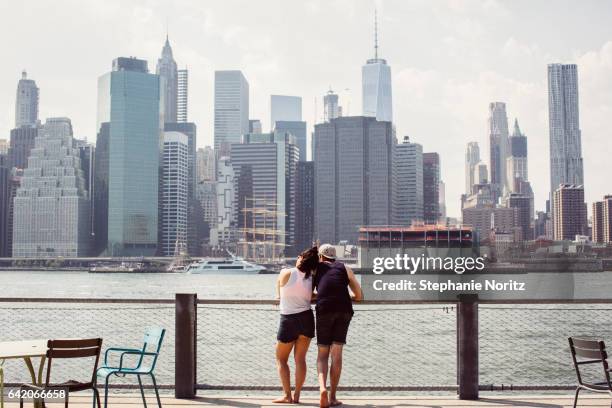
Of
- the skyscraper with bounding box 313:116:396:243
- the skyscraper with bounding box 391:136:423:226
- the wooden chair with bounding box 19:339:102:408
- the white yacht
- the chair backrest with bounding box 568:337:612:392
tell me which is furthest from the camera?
the skyscraper with bounding box 391:136:423:226

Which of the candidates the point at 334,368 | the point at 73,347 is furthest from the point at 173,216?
the point at 73,347

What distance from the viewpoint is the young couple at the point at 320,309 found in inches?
263

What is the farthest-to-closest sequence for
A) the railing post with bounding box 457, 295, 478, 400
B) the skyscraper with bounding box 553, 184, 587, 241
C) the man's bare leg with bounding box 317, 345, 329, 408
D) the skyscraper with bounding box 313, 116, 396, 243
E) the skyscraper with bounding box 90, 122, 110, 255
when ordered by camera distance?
the skyscraper with bounding box 313, 116, 396, 243 < the skyscraper with bounding box 90, 122, 110, 255 < the skyscraper with bounding box 553, 184, 587, 241 < the railing post with bounding box 457, 295, 478, 400 < the man's bare leg with bounding box 317, 345, 329, 408

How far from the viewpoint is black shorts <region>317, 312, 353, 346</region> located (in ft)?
21.9

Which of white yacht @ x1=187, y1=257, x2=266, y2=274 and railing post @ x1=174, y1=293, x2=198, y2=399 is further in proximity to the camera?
white yacht @ x1=187, y1=257, x2=266, y2=274

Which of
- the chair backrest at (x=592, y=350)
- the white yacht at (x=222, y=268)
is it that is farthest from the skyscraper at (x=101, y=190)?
the chair backrest at (x=592, y=350)

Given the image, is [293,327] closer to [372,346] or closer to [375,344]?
[372,346]

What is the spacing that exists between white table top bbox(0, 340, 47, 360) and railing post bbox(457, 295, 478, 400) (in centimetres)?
376

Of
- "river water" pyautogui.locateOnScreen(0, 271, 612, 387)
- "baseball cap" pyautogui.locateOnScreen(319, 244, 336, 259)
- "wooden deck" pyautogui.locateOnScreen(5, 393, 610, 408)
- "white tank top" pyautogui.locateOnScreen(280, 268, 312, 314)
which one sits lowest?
"river water" pyautogui.locateOnScreen(0, 271, 612, 387)

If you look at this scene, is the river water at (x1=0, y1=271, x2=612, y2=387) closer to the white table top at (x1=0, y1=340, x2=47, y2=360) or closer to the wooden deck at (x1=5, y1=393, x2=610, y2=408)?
the wooden deck at (x1=5, y1=393, x2=610, y2=408)

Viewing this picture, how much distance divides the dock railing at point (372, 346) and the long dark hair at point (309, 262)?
1.93 feet

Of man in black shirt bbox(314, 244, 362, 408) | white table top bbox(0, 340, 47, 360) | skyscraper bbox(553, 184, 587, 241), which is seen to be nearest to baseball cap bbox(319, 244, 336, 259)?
man in black shirt bbox(314, 244, 362, 408)

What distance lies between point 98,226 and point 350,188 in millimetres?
59165

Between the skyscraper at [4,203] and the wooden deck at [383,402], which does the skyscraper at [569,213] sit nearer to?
the skyscraper at [4,203]
